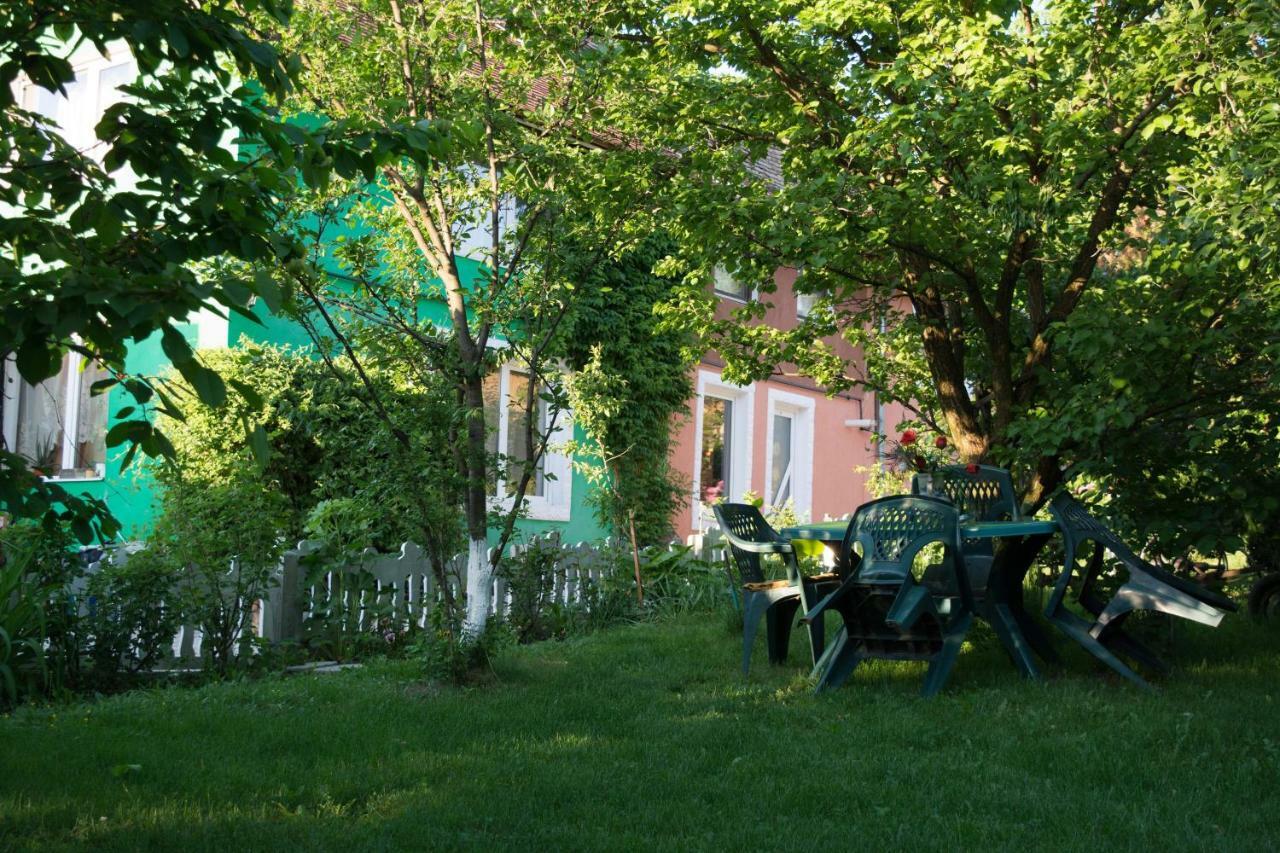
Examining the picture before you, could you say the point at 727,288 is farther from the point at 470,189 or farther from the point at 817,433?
the point at 470,189

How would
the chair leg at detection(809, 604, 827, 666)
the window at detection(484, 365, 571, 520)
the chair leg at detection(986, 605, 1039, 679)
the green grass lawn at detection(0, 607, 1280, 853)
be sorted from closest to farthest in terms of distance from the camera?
1. the green grass lawn at detection(0, 607, 1280, 853)
2. the chair leg at detection(986, 605, 1039, 679)
3. the chair leg at detection(809, 604, 827, 666)
4. the window at detection(484, 365, 571, 520)

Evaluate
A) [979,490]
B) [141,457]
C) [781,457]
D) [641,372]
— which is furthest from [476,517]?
[781,457]

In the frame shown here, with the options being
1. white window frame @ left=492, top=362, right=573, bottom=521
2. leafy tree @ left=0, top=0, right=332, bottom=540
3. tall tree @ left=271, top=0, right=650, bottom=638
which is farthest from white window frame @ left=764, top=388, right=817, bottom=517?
leafy tree @ left=0, top=0, right=332, bottom=540

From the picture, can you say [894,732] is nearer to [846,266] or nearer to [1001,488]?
[1001,488]

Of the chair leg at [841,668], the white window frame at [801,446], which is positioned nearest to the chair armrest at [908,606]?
the chair leg at [841,668]

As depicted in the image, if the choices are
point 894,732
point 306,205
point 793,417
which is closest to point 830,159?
point 306,205

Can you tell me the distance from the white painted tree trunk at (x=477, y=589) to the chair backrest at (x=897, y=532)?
1.96 metres

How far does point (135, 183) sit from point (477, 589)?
390 centimetres

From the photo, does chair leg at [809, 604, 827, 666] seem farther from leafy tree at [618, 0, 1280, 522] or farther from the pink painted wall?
the pink painted wall

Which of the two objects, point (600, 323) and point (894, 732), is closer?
point (894, 732)

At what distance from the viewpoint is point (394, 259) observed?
24.3 ft

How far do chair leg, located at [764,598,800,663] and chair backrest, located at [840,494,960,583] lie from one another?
3.29 ft

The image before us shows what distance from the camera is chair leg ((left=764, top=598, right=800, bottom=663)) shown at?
7.38 meters

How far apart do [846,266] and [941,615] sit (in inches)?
99.9
